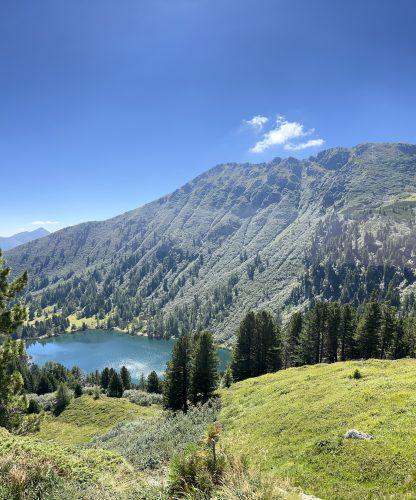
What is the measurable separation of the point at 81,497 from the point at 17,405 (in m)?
19.2

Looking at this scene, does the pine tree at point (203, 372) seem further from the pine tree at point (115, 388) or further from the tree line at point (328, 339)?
the pine tree at point (115, 388)

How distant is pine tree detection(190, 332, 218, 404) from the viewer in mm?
57219

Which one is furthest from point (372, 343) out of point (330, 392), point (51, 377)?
point (51, 377)

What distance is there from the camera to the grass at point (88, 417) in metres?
75.9

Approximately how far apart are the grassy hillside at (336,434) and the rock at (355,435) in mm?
467

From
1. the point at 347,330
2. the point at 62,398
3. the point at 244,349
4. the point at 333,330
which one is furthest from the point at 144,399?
the point at 347,330

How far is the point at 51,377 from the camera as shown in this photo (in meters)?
127

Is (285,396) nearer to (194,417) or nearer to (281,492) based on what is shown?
(194,417)

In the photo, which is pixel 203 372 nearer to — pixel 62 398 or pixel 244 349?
pixel 244 349

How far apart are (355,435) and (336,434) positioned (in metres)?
1.73

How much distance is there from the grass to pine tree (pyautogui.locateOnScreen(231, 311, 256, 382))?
2485cm

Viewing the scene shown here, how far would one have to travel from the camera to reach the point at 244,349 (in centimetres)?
7788

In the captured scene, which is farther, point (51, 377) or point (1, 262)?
point (51, 377)

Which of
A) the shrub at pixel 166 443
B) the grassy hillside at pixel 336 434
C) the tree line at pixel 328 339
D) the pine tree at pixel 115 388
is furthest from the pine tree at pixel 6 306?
the pine tree at pixel 115 388
